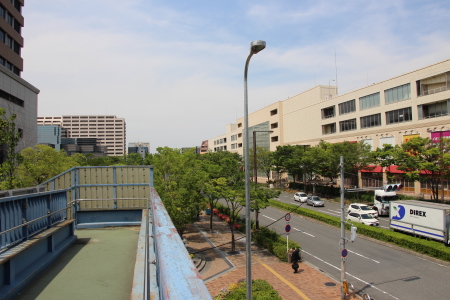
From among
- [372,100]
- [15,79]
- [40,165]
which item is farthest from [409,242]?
[15,79]

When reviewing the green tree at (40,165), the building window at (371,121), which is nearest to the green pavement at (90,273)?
the green tree at (40,165)

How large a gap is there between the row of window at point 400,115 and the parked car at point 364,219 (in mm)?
16058

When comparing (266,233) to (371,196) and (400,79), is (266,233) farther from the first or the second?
(400,79)

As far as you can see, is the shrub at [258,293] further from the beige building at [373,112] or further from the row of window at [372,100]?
the row of window at [372,100]

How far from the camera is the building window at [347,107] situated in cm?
4692

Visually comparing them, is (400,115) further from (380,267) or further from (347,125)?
(380,267)

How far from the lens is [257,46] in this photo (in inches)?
367

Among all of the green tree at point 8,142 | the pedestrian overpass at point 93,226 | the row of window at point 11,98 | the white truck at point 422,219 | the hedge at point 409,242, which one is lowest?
the hedge at point 409,242

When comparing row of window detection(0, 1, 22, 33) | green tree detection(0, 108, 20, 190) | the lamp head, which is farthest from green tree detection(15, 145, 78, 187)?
row of window detection(0, 1, 22, 33)

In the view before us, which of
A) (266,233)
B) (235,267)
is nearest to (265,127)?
(266,233)

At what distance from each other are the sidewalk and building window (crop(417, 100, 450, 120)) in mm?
26322

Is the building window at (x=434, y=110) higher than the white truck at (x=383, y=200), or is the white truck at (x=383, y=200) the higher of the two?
the building window at (x=434, y=110)

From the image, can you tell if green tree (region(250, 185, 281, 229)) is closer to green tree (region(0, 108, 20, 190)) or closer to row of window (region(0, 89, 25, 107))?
green tree (region(0, 108, 20, 190))

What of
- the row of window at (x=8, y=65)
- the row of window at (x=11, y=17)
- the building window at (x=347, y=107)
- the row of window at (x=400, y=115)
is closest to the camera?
the row of window at (x=11, y=17)
